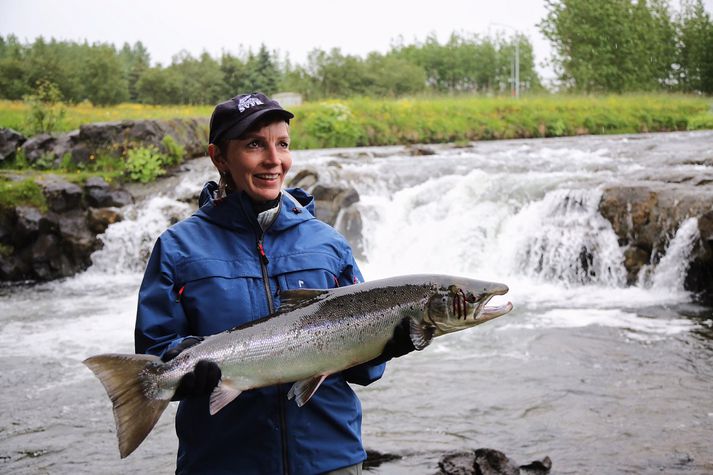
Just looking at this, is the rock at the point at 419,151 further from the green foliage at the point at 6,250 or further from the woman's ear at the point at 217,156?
the woman's ear at the point at 217,156

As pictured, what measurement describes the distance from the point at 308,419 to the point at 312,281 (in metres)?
0.49

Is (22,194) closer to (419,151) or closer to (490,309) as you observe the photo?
(419,151)

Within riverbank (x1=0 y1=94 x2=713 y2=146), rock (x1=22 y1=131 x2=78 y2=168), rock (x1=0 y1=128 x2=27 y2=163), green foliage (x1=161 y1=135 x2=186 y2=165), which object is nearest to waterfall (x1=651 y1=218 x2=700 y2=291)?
green foliage (x1=161 y1=135 x2=186 y2=165)

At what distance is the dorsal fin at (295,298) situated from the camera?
99.3 inches

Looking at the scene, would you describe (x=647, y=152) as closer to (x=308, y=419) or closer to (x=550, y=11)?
(x=308, y=419)

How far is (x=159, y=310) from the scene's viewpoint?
252 cm

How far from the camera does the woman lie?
251 cm

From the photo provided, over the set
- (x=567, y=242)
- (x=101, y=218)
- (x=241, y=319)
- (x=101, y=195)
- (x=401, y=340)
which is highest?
(x=241, y=319)

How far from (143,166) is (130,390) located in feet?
56.0

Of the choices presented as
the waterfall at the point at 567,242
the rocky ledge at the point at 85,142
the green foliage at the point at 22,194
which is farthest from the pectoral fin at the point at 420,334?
the rocky ledge at the point at 85,142

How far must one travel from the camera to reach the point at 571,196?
13.7 meters

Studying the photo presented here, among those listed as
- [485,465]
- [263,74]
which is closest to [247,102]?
[485,465]

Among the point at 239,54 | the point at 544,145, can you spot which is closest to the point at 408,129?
the point at 544,145

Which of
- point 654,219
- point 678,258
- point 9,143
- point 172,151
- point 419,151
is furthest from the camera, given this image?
point 419,151
